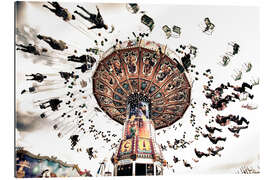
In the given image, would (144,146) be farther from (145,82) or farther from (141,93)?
(145,82)

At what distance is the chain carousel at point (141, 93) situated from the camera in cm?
627

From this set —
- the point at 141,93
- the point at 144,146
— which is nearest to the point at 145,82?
the point at 141,93

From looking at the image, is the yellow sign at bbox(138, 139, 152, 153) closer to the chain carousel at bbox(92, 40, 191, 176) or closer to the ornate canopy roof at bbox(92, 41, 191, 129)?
the chain carousel at bbox(92, 40, 191, 176)

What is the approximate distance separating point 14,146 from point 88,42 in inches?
87.0

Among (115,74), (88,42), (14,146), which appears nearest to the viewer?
(14,146)

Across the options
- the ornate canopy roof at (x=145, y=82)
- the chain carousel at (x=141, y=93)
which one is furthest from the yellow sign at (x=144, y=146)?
the ornate canopy roof at (x=145, y=82)

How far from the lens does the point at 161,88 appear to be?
6617 mm

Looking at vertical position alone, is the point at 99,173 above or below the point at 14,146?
below

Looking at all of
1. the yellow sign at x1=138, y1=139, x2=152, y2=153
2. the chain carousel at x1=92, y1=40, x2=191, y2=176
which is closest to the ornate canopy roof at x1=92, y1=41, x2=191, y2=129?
the chain carousel at x1=92, y1=40, x2=191, y2=176

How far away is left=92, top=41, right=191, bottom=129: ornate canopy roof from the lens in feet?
20.9

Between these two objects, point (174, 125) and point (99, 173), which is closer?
point (99, 173)

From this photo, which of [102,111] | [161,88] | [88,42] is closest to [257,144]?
[161,88]

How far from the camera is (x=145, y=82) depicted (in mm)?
6562
